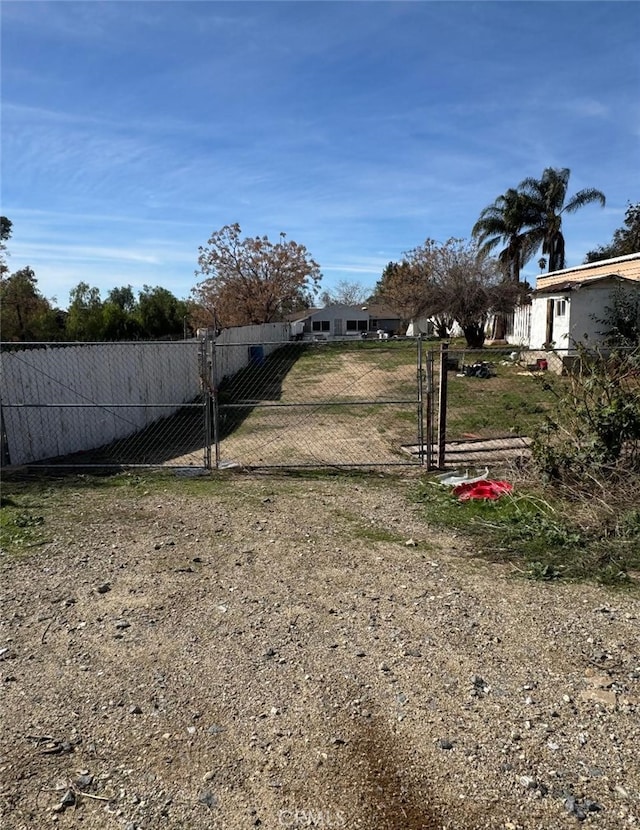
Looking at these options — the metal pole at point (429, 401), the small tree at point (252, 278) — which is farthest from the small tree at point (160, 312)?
the metal pole at point (429, 401)

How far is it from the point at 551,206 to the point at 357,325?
94.2ft

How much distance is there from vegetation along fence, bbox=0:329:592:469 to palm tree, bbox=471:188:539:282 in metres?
24.5

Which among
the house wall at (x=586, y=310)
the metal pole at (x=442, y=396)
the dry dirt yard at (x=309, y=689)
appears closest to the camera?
the dry dirt yard at (x=309, y=689)

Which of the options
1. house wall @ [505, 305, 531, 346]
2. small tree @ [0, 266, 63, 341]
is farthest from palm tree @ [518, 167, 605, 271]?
small tree @ [0, 266, 63, 341]

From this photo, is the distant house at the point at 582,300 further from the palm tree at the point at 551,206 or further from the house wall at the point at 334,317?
the house wall at the point at 334,317

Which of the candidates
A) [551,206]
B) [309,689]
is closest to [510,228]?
[551,206]

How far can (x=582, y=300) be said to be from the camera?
19.6 metres

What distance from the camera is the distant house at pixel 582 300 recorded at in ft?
63.1

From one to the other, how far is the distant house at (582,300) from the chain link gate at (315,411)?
5341 mm

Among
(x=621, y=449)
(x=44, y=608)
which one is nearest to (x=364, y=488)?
(x=621, y=449)

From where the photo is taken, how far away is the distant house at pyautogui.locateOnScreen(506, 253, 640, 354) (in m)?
19.2

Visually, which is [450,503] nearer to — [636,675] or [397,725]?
[636,675]

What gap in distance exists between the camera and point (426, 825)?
7.73 feet

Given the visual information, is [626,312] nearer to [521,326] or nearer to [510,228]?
[521,326]
